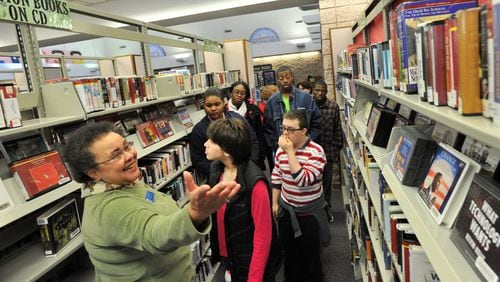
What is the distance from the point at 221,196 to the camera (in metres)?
1.07

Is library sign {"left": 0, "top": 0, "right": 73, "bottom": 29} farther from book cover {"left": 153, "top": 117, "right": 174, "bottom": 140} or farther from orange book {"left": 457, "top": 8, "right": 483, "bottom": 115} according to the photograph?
orange book {"left": 457, "top": 8, "right": 483, "bottom": 115}

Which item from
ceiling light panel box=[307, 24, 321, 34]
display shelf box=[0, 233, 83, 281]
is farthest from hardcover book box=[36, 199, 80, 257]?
ceiling light panel box=[307, 24, 321, 34]

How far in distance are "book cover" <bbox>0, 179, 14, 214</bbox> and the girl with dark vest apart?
100 centimetres

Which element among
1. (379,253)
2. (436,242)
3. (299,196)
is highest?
(436,242)

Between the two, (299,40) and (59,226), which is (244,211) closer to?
(59,226)

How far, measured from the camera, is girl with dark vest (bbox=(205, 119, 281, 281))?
204 cm

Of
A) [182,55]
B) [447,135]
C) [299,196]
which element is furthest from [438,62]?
[182,55]

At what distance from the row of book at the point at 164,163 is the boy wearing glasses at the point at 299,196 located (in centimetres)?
104

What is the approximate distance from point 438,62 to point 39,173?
189 cm

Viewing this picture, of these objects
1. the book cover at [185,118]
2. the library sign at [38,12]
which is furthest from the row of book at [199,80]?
the library sign at [38,12]

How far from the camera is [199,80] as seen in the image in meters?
4.88

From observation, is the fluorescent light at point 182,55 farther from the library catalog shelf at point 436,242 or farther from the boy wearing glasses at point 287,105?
the library catalog shelf at point 436,242

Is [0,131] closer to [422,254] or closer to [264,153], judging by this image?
[422,254]

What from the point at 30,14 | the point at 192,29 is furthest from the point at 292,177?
the point at 192,29
